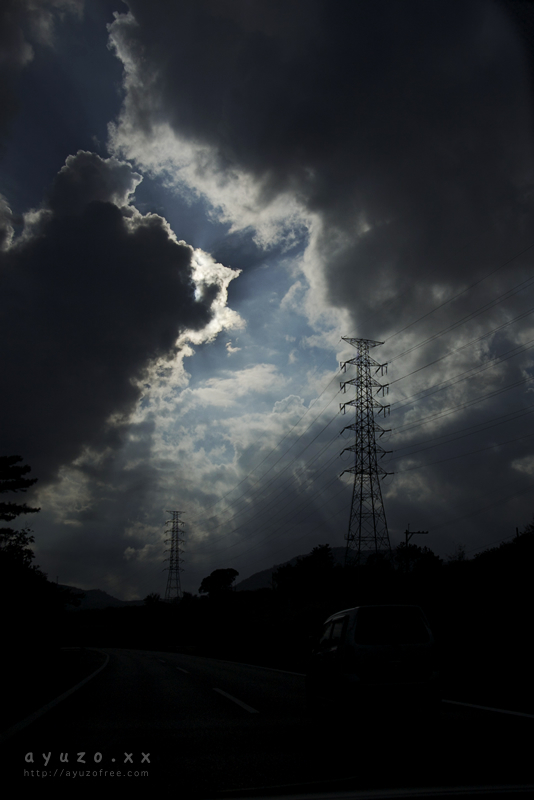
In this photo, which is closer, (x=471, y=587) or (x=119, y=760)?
(x=119, y=760)

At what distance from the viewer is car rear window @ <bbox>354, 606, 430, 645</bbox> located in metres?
7.95

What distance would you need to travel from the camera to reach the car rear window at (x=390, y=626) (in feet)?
26.1

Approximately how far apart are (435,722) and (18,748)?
5.72 m

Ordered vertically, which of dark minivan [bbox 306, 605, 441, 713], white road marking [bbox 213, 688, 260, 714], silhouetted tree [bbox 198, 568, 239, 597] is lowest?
silhouetted tree [bbox 198, 568, 239, 597]

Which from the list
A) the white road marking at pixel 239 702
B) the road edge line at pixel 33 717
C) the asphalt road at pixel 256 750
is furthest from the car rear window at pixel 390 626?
the road edge line at pixel 33 717

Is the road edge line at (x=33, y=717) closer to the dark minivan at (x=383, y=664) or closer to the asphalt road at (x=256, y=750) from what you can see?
the asphalt road at (x=256, y=750)

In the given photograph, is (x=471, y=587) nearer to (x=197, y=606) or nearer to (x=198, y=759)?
(x=198, y=759)

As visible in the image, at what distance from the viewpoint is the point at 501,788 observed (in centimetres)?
435

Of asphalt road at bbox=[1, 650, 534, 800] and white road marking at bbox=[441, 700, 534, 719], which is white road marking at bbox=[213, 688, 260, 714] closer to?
asphalt road at bbox=[1, 650, 534, 800]

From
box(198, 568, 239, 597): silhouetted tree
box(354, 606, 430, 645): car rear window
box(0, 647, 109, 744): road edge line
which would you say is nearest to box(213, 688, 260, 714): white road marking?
box(354, 606, 430, 645): car rear window

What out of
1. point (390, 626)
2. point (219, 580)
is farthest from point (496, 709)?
point (219, 580)

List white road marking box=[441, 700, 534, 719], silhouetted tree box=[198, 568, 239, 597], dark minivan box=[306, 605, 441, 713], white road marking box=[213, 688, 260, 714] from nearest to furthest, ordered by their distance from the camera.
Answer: dark minivan box=[306, 605, 441, 713], white road marking box=[441, 700, 534, 719], white road marking box=[213, 688, 260, 714], silhouetted tree box=[198, 568, 239, 597]

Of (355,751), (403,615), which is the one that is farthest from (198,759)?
(403,615)

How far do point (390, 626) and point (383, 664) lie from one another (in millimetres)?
645
